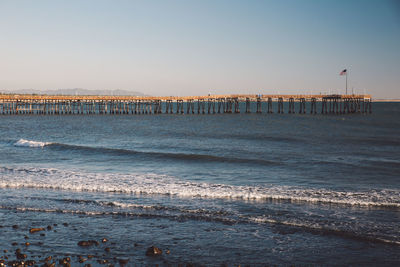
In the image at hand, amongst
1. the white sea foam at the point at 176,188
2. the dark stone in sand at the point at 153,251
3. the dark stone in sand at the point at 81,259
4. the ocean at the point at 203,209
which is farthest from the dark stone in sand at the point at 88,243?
the white sea foam at the point at 176,188

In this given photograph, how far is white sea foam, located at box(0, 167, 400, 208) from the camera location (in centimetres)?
1304

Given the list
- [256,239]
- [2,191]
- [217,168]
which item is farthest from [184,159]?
[256,239]

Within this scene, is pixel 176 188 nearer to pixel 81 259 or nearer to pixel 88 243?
pixel 88 243

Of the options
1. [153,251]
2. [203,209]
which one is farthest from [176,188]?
[153,251]

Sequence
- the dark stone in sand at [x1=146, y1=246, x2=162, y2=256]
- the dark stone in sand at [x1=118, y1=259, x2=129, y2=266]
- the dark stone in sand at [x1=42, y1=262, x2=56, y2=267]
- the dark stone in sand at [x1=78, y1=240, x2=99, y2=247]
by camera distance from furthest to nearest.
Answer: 1. the dark stone in sand at [x1=78, y1=240, x2=99, y2=247]
2. the dark stone in sand at [x1=146, y1=246, x2=162, y2=256]
3. the dark stone in sand at [x1=118, y1=259, x2=129, y2=266]
4. the dark stone in sand at [x1=42, y1=262, x2=56, y2=267]

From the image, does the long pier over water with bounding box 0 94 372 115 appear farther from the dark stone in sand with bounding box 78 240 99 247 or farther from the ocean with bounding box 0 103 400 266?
the dark stone in sand with bounding box 78 240 99 247

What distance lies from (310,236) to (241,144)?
21204mm

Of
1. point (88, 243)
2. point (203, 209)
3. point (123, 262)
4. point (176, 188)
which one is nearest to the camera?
point (123, 262)

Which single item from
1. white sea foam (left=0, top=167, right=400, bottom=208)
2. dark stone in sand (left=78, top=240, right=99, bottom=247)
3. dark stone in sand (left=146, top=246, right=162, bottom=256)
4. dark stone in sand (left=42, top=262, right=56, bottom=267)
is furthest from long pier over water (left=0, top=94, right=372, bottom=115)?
dark stone in sand (left=42, top=262, right=56, bottom=267)

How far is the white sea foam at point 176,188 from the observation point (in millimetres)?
13039

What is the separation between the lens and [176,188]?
47.3 feet

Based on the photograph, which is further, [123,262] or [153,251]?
[153,251]

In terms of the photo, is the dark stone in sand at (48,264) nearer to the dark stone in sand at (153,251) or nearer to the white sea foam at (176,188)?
the dark stone in sand at (153,251)

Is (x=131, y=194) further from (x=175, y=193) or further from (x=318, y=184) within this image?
(x=318, y=184)
